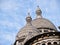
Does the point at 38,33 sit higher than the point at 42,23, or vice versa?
the point at 42,23

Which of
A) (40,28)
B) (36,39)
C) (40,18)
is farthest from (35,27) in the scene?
(36,39)

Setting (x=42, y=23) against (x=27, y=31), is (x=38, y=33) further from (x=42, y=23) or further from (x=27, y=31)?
(x=42, y=23)

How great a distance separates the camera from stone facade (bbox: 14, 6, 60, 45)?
41719mm

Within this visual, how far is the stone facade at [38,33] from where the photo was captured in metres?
41.7

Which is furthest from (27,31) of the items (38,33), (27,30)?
(38,33)

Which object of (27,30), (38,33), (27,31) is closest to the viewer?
(38,33)

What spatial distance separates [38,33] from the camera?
5009cm

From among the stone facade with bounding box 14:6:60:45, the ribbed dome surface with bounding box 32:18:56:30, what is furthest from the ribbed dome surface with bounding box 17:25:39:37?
the ribbed dome surface with bounding box 32:18:56:30

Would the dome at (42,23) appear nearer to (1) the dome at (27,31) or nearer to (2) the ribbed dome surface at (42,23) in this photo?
(2) the ribbed dome surface at (42,23)

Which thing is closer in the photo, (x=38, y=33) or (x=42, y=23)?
(x=38, y=33)

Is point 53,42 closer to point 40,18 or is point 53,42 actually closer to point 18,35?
point 18,35

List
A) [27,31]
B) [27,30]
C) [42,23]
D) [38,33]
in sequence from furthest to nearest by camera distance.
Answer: [42,23] < [27,31] < [27,30] < [38,33]

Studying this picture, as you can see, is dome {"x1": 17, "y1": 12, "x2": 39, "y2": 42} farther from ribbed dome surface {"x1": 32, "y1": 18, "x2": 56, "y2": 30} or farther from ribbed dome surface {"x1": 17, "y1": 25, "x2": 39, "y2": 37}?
ribbed dome surface {"x1": 32, "y1": 18, "x2": 56, "y2": 30}

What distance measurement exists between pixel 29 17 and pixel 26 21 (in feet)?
3.14
